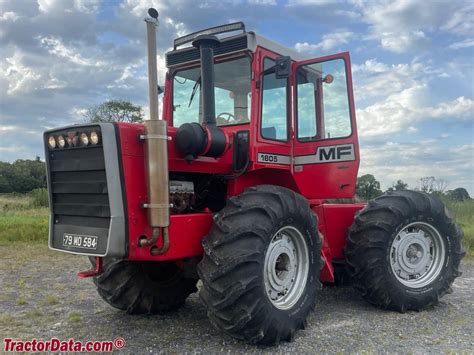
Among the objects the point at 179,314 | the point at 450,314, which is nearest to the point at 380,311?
the point at 450,314

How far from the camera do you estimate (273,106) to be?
596 centimetres

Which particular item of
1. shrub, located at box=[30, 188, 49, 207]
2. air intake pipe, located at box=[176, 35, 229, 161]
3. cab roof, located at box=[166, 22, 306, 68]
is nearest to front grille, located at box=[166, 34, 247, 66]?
cab roof, located at box=[166, 22, 306, 68]

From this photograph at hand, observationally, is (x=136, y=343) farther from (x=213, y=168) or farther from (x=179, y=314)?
(x=213, y=168)

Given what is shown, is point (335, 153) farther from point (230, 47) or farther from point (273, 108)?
point (230, 47)

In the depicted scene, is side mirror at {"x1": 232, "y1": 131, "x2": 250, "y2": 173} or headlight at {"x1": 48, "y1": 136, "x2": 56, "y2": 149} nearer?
headlight at {"x1": 48, "y1": 136, "x2": 56, "y2": 149}

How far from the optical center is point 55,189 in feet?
16.4

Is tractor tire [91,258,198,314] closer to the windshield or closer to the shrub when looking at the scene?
the windshield

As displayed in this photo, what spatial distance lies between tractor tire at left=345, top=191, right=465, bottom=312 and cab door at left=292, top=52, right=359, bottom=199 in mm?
593

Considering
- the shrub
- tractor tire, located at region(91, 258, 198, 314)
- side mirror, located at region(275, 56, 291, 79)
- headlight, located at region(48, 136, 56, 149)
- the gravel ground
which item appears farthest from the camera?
the shrub

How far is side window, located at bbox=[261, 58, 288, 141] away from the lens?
19.0ft

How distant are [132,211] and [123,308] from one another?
1.89 metres

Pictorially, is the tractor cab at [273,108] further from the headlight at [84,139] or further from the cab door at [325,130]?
the headlight at [84,139]
